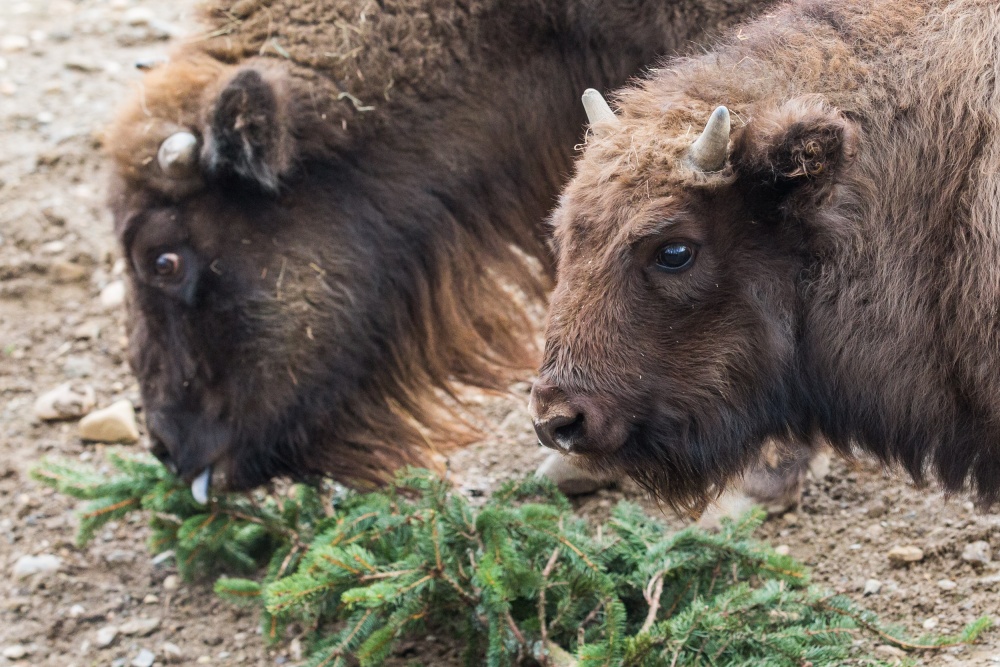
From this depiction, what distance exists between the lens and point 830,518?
195 inches

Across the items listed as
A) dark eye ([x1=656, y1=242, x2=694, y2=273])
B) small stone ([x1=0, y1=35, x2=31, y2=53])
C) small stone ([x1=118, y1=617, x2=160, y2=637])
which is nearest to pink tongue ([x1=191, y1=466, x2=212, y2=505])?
small stone ([x1=118, y1=617, x2=160, y2=637])

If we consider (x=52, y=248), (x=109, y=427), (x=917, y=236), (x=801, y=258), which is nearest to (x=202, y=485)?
(x=109, y=427)

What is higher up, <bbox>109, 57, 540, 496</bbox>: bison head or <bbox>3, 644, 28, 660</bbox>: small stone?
<bbox>109, 57, 540, 496</bbox>: bison head

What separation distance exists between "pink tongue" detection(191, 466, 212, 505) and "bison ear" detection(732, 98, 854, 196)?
2.70 meters

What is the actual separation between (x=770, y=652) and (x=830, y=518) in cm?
127

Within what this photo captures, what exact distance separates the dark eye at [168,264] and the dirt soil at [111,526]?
2.40 ft

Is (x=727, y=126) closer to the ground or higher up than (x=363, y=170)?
higher up

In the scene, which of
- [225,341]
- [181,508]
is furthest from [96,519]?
[225,341]

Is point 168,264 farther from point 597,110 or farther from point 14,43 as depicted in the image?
point 14,43

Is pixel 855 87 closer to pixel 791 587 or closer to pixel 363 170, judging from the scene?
pixel 791 587

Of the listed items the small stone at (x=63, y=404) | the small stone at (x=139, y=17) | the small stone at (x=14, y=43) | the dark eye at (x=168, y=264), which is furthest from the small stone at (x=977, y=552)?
the small stone at (x=14, y=43)

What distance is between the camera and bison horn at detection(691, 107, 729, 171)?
3.24 metres

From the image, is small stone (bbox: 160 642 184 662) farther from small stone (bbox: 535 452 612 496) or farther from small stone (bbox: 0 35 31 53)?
small stone (bbox: 0 35 31 53)

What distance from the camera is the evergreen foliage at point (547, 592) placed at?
12.6ft
